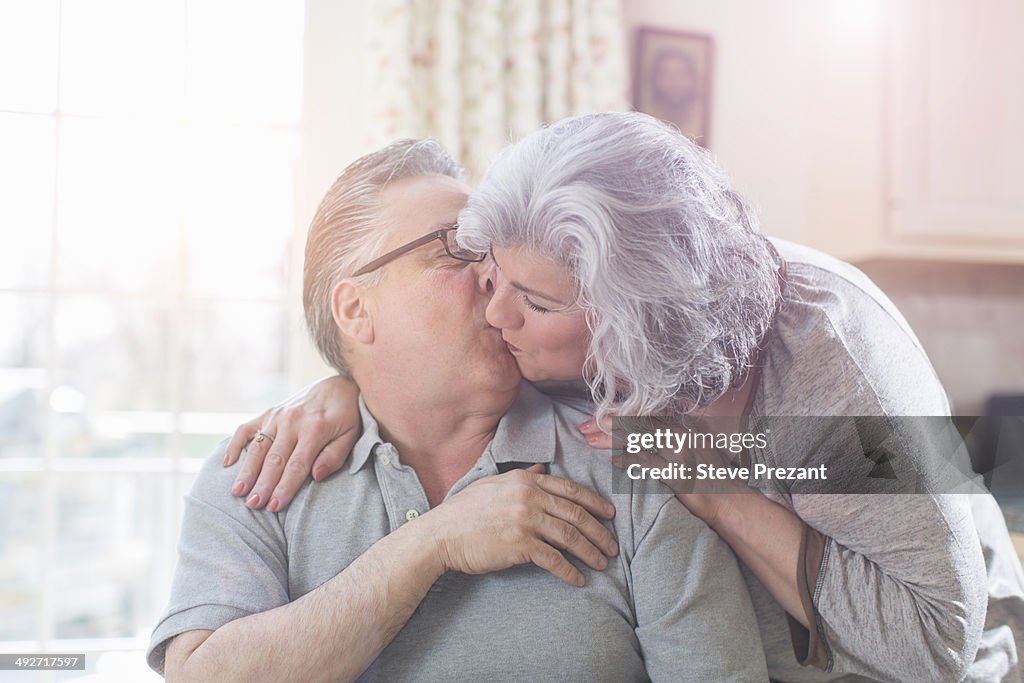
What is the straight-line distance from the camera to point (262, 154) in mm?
1765

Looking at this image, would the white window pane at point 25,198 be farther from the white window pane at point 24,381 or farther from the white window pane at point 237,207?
the white window pane at point 237,207

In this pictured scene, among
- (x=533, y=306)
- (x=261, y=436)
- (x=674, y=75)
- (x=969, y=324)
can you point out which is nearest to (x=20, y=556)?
(x=261, y=436)

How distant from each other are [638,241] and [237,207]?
1.28 metres

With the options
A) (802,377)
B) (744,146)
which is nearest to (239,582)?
(802,377)

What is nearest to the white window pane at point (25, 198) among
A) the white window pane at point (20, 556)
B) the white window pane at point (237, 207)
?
the white window pane at point (237, 207)

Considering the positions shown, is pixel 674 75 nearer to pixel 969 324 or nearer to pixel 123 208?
pixel 969 324

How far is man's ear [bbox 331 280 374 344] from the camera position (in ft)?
2.97

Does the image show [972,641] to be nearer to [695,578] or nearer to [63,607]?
[695,578]

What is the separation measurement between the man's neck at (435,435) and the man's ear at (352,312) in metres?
0.07

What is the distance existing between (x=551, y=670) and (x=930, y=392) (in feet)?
1.61

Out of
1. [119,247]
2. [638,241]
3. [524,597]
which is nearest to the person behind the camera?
[638,241]

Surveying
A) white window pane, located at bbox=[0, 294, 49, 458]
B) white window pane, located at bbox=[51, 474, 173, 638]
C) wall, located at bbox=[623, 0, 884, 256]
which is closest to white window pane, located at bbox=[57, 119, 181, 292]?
white window pane, located at bbox=[0, 294, 49, 458]

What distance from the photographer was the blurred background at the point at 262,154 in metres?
1.67

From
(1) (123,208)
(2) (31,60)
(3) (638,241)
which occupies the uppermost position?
(2) (31,60)
